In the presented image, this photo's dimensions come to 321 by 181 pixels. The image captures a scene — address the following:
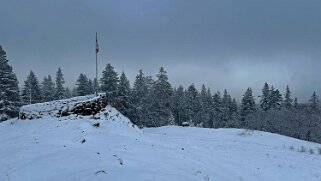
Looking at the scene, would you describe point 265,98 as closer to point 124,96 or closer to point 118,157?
point 124,96

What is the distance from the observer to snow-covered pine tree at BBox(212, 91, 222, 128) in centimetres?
10769

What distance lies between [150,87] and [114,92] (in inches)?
1394

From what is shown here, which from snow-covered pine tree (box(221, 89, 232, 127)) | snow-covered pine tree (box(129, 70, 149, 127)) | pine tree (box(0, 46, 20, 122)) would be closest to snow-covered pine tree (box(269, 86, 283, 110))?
snow-covered pine tree (box(221, 89, 232, 127))

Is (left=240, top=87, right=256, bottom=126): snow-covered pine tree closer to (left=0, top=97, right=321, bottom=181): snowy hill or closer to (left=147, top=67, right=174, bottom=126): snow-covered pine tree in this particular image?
(left=147, top=67, right=174, bottom=126): snow-covered pine tree

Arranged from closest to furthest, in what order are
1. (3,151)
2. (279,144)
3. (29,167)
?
1. (29,167)
2. (3,151)
3. (279,144)

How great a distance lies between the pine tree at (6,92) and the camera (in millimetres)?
51416

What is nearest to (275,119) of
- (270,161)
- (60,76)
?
(60,76)

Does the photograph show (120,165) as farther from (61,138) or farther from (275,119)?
(275,119)

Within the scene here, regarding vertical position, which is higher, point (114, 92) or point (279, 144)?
point (114, 92)

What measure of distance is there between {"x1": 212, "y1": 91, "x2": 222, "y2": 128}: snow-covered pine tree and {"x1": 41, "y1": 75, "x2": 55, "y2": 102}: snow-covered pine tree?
4298 cm

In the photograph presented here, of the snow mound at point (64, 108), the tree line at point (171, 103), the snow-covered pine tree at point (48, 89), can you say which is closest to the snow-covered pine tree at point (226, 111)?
the tree line at point (171, 103)

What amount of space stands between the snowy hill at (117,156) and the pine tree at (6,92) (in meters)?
26.8

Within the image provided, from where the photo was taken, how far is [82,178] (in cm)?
1241

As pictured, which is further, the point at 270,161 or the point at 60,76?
the point at 60,76
